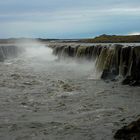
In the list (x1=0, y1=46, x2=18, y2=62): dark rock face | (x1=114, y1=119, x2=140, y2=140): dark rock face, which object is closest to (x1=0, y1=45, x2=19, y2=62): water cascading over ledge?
(x1=0, y1=46, x2=18, y2=62): dark rock face

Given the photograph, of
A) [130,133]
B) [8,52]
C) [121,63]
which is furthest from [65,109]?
[8,52]

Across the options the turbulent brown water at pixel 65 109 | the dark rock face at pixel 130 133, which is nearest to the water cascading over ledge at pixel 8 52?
the turbulent brown water at pixel 65 109

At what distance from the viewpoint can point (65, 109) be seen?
42.2 ft

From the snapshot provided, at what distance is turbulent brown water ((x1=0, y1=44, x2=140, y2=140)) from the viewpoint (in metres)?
9.92

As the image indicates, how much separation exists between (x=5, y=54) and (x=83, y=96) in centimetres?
3834

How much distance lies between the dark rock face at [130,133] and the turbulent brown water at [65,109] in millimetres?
276

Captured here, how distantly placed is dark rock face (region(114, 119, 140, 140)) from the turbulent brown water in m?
0.28

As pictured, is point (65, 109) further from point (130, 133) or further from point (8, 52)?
point (8, 52)

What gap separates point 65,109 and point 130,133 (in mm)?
4383

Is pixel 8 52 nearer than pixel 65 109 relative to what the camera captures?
No

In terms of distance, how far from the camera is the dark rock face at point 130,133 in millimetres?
8511

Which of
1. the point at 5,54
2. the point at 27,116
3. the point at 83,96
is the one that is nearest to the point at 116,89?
the point at 83,96

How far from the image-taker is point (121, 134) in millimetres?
9055

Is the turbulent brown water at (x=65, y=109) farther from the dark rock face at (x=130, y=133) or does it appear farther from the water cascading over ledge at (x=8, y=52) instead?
the water cascading over ledge at (x=8, y=52)
